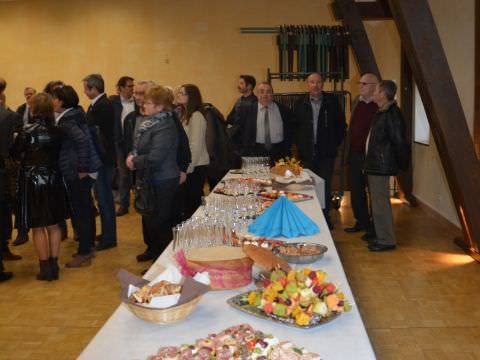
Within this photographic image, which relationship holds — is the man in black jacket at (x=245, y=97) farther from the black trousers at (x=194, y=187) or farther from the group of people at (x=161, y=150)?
the black trousers at (x=194, y=187)

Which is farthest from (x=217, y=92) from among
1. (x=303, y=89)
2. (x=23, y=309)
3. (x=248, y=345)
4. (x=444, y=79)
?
(x=248, y=345)

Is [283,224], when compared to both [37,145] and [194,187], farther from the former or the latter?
[194,187]

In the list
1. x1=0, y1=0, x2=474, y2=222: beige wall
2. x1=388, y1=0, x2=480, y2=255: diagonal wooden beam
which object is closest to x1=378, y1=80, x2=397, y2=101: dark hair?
x1=388, y1=0, x2=480, y2=255: diagonal wooden beam

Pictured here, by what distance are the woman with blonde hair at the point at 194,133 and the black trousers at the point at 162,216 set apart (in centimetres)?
82

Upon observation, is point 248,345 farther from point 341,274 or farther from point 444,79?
point 444,79

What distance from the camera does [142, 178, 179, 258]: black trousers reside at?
3.97 m

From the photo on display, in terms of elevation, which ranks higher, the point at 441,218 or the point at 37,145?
the point at 37,145

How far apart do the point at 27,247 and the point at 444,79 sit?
388 centimetres

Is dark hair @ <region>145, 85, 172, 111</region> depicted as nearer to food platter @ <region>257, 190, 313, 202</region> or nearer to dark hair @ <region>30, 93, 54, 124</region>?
dark hair @ <region>30, 93, 54, 124</region>

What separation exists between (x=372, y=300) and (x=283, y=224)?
4.76 feet

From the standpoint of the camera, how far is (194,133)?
4.76 m

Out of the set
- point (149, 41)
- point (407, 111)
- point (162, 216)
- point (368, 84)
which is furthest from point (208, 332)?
point (149, 41)

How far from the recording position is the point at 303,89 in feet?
30.5

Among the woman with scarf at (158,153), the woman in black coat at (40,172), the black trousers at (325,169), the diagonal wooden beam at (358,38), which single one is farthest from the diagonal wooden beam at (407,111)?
the woman in black coat at (40,172)
